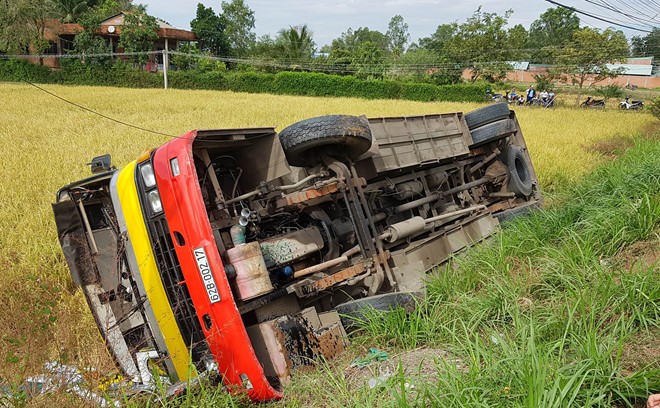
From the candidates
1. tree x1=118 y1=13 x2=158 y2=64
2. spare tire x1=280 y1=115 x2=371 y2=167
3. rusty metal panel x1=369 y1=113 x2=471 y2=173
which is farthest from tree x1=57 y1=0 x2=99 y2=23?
spare tire x1=280 y1=115 x2=371 y2=167

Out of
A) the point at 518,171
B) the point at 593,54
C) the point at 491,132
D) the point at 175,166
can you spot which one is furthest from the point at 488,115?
the point at 593,54

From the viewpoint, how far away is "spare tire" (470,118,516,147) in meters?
6.05

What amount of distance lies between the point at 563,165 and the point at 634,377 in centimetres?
785

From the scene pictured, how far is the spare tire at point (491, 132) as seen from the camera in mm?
6055

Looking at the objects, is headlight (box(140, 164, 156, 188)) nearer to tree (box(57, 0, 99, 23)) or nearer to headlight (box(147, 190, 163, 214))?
→ headlight (box(147, 190, 163, 214))

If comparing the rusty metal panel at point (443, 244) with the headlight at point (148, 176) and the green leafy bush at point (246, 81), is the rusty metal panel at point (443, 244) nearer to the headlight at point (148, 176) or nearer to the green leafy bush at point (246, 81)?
the headlight at point (148, 176)

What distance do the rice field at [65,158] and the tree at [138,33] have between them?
11436 millimetres

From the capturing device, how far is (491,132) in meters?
6.07

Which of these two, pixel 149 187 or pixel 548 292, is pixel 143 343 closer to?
pixel 149 187

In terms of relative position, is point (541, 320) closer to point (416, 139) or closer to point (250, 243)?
point (250, 243)

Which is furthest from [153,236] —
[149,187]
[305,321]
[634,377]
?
[634,377]

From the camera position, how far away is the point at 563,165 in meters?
9.08

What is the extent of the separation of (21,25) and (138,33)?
7772mm

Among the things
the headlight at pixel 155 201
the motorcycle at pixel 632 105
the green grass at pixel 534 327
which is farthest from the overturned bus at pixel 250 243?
the motorcycle at pixel 632 105
